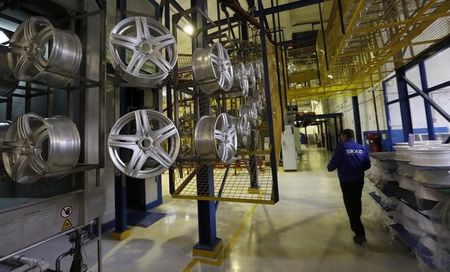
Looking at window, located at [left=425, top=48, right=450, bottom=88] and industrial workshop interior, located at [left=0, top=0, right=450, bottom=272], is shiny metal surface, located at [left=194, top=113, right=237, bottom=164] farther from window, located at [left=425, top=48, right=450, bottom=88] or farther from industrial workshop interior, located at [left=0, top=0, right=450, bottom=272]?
window, located at [left=425, top=48, right=450, bottom=88]

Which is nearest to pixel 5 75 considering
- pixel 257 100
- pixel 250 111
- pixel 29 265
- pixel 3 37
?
pixel 3 37

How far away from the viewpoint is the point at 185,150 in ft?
9.41

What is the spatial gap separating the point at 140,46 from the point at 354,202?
3.38 meters

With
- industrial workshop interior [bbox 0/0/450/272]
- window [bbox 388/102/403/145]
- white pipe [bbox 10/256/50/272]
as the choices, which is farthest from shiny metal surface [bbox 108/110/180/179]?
window [bbox 388/102/403/145]

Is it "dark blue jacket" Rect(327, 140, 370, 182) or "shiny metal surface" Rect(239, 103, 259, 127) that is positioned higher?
"shiny metal surface" Rect(239, 103, 259, 127)

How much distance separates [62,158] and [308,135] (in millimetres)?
27332

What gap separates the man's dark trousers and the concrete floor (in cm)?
24

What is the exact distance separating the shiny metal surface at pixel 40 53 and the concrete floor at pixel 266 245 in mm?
2373

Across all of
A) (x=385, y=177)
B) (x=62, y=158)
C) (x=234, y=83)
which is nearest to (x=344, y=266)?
(x=385, y=177)

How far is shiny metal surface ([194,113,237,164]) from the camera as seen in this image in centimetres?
196

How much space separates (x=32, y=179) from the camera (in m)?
1.50

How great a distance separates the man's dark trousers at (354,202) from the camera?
10.3ft

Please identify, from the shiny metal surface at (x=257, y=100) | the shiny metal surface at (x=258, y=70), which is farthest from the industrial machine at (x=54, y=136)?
the shiny metal surface at (x=258, y=70)

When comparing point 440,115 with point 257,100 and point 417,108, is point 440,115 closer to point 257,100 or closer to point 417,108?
point 417,108
